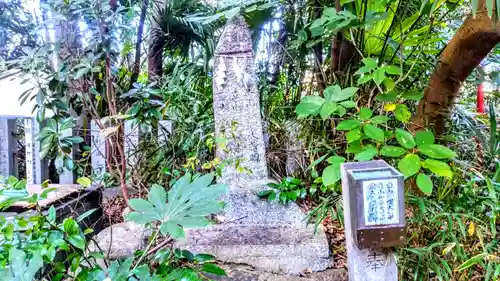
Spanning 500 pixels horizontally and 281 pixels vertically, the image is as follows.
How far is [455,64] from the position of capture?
1.64 meters

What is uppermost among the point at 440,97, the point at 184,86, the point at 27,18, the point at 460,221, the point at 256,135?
the point at 27,18

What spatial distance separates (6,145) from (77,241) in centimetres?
184

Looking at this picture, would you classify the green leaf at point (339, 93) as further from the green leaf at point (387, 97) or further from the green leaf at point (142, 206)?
the green leaf at point (142, 206)

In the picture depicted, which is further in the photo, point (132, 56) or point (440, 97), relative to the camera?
point (132, 56)

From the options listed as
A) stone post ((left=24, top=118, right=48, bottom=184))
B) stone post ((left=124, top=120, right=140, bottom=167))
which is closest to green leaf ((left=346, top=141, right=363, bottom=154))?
stone post ((left=124, top=120, right=140, bottom=167))

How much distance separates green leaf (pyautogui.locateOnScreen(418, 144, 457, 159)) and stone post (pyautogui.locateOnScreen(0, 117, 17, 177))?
2575 millimetres

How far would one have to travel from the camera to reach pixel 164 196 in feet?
3.14

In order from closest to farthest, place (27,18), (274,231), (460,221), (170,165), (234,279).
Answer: (460,221) < (234,279) < (274,231) < (170,165) < (27,18)

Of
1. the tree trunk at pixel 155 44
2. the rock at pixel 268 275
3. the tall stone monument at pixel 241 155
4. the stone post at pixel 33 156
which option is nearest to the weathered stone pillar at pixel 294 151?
the tall stone monument at pixel 241 155

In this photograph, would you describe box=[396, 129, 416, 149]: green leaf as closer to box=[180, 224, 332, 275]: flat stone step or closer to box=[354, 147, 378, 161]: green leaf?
box=[354, 147, 378, 161]: green leaf

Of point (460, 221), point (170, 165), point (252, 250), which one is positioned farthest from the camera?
point (170, 165)

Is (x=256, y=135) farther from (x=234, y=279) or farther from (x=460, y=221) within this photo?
(x=460, y=221)

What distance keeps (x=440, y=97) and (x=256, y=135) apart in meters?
1.09

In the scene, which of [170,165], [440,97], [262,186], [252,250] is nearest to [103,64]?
[170,165]
